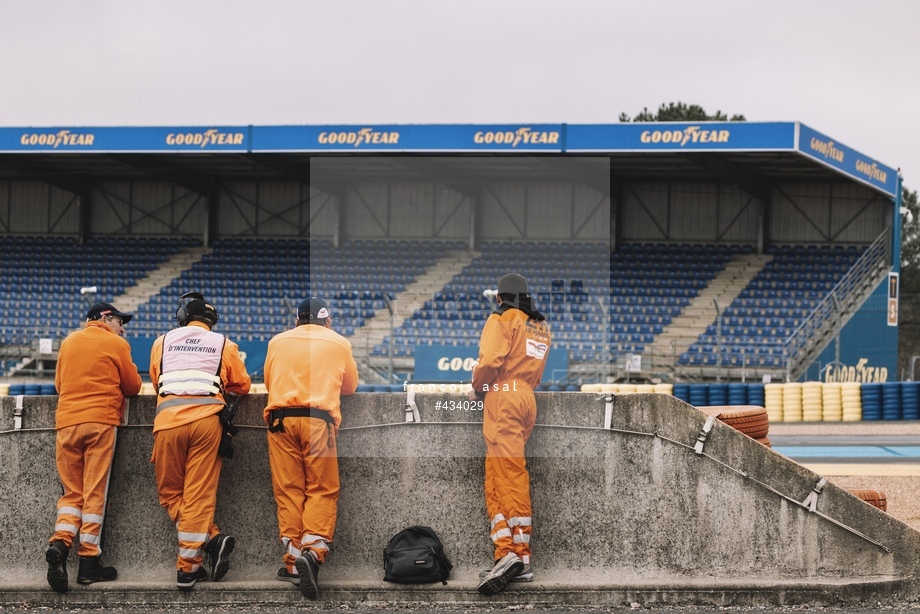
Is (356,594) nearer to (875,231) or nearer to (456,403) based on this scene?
(456,403)

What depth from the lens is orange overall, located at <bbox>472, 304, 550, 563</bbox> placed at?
645 cm

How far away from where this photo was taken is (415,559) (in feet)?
21.3

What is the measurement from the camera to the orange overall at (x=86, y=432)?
657cm

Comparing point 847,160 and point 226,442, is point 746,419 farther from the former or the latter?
point 847,160

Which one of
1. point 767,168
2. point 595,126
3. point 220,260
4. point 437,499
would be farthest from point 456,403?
point 220,260

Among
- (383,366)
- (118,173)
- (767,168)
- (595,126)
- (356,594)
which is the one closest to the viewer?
(356,594)

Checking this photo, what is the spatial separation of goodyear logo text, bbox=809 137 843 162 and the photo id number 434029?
71.5 feet

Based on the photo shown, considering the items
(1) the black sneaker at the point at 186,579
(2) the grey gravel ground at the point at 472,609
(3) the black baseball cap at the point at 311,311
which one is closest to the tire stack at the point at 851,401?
(2) the grey gravel ground at the point at 472,609

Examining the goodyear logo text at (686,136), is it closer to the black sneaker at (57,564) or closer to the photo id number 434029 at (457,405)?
the photo id number 434029 at (457,405)

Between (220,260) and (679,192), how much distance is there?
1410 cm

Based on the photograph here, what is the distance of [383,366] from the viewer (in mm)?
21562

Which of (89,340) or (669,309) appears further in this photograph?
(669,309)

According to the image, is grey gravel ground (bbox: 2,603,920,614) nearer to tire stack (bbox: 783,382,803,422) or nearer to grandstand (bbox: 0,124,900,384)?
grandstand (bbox: 0,124,900,384)

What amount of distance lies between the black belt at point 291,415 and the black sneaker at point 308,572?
2.46 feet
